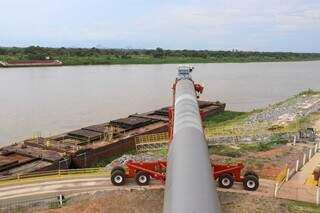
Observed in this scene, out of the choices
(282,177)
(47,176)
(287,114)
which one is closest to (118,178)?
(47,176)

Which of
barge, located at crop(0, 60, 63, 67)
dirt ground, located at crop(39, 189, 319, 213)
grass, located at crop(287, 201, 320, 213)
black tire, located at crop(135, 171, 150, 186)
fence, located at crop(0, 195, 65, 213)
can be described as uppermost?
barge, located at crop(0, 60, 63, 67)

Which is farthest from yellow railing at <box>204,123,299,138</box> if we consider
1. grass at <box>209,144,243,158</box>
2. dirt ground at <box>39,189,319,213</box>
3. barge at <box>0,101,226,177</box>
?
dirt ground at <box>39,189,319,213</box>

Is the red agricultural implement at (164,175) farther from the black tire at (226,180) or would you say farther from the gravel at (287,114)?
the gravel at (287,114)

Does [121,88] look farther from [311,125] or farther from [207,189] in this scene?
[207,189]

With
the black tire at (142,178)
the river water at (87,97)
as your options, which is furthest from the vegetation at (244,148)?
the river water at (87,97)

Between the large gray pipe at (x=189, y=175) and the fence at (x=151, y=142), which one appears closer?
the large gray pipe at (x=189, y=175)

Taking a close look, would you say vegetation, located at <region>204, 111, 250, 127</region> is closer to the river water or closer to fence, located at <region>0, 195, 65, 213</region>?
the river water

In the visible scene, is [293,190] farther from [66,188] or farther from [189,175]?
[189,175]
